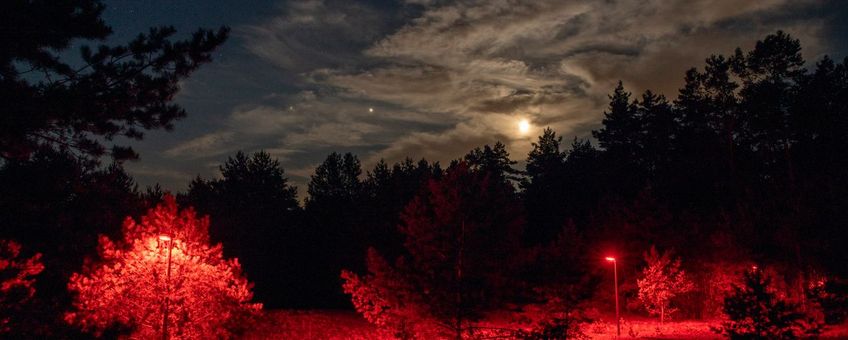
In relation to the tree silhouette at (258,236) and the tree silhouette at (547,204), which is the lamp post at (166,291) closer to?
the tree silhouette at (258,236)

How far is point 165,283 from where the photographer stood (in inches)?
695

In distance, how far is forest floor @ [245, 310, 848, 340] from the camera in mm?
26781

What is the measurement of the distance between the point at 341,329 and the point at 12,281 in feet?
51.1

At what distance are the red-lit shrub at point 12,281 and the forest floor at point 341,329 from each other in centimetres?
963

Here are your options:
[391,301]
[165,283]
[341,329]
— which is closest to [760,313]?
[391,301]

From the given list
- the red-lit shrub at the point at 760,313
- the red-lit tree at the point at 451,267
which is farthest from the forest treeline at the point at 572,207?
the red-lit shrub at the point at 760,313

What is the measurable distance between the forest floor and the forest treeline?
11.4 ft

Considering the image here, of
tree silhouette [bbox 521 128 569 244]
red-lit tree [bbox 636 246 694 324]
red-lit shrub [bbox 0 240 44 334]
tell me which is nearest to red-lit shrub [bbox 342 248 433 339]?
red-lit shrub [bbox 0 240 44 334]

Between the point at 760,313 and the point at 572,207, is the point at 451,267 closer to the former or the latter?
the point at 760,313

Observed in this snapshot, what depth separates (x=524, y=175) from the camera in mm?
87438

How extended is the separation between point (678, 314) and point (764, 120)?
14.0 meters

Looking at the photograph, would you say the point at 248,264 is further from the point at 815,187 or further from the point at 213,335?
the point at 815,187

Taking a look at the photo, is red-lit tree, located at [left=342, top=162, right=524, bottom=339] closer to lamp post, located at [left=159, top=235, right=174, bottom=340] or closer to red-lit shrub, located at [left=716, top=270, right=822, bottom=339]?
lamp post, located at [left=159, top=235, right=174, bottom=340]

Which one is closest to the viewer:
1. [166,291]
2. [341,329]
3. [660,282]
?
[166,291]
